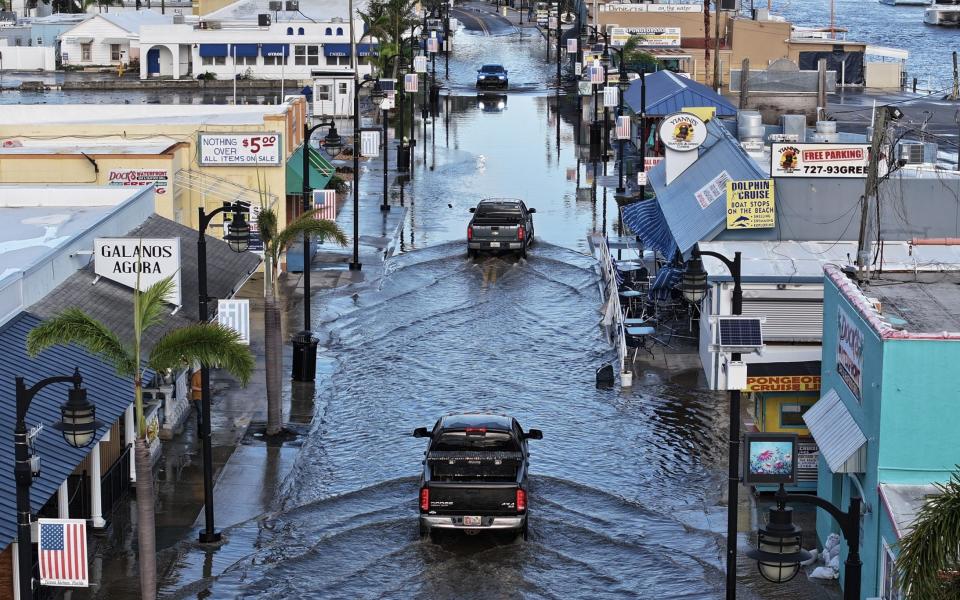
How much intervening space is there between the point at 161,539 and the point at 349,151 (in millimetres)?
45792

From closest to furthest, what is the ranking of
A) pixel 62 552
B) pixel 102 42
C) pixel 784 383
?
pixel 62 552, pixel 784 383, pixel 102 42

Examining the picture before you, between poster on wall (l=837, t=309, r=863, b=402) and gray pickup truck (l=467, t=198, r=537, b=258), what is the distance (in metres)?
25.2

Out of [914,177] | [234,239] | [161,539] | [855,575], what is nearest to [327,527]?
[161,539]

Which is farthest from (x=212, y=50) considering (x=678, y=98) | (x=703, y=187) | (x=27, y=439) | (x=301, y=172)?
(x=27, y=439)

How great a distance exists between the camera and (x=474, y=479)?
25.1 m

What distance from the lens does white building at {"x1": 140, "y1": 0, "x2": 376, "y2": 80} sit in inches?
3976

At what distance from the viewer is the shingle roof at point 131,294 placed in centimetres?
2791

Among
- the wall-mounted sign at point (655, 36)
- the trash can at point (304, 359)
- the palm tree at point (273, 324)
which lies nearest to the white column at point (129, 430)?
the palm tree at point (273, 324)

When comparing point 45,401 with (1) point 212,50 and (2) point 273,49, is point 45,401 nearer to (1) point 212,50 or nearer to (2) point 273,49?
(2) point 273,49

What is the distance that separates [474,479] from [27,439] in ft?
28.6

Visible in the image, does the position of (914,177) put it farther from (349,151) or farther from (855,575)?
(349,151)

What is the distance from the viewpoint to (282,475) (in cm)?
2909

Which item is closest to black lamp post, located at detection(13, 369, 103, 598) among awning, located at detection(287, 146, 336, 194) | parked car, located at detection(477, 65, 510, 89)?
awning, located at detection(287, 146, 336, 194)

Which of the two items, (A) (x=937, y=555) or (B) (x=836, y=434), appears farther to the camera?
(B) (x=836, y=434)
